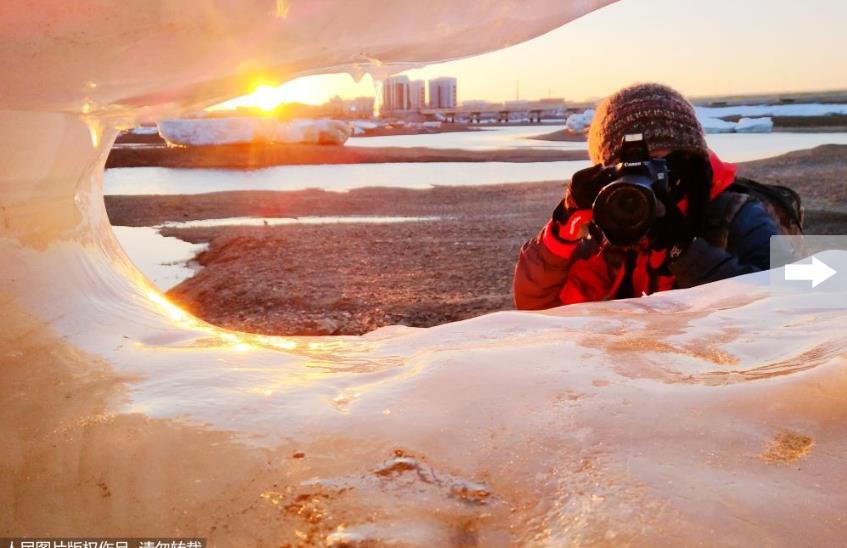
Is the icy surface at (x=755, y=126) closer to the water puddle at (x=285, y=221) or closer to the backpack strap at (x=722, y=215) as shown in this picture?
the water puddle at (x=285, y=221)

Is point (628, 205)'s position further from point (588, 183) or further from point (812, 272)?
point (812, 272)

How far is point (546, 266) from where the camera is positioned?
213 cm

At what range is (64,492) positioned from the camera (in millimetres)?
844

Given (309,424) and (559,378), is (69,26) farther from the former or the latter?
(559,378)

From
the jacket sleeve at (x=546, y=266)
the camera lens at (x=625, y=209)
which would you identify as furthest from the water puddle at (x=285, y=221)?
the camera lens at (x=625, y=209)

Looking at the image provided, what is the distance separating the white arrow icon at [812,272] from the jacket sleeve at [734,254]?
381 mm

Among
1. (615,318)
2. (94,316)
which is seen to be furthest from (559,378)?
(94,316)

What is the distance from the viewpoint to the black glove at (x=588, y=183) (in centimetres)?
192

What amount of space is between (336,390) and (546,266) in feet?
3.96

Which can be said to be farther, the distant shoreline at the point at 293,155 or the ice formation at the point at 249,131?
the ice formation at the point at 249,131

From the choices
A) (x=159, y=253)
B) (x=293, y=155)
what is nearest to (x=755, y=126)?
(x=293, y=155)

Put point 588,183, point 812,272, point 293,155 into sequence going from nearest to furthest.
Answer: point 812,272, point 588,183, point 293,155

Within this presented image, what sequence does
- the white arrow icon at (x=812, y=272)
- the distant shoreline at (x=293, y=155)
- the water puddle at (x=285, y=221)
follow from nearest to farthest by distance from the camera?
the white arrow icon at (x=812, y=272) → the water puddle at (x=285, y=221) → the distant shoreline at (x=293, y=155)

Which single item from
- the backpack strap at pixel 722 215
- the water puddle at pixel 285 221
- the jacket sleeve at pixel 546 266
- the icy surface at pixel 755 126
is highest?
the icy surface at pixel 755 126
